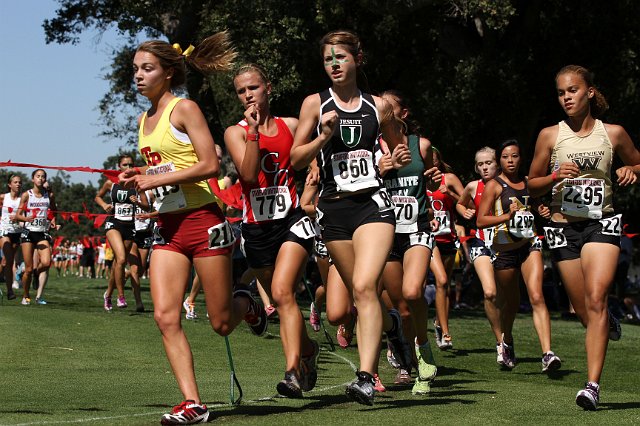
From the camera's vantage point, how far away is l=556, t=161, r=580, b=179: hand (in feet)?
25.2

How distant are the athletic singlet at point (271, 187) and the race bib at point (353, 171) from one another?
30.7 inches

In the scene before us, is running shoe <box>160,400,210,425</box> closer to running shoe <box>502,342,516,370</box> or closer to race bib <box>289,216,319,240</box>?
race bib <box>289,216,319,240</box>

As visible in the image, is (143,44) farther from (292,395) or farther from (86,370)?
(86,370)

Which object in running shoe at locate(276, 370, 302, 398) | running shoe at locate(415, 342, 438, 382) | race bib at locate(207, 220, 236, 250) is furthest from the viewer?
running shoe at locate(415, 342, 438, 382)

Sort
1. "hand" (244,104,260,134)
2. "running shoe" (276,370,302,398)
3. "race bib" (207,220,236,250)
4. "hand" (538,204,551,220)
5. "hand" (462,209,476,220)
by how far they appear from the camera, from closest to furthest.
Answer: "race bib" (207,220,236,250), "hand" (244,104,260,134), "running shoe" (276,370,302,398), "hand" (538,204,551,220), "hand" (462,209,476,220)

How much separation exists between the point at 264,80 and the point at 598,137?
8.18 ft

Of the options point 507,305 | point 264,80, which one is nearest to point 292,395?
point 264,80

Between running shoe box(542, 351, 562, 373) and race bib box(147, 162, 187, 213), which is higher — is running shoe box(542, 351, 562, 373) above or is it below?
below

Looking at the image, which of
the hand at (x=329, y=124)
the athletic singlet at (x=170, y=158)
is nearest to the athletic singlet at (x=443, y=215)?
the hand at (x=329, y=124)

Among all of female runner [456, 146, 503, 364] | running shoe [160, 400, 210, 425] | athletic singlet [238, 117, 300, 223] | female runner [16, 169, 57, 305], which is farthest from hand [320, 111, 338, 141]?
female runner [16, 169, 57, 305]

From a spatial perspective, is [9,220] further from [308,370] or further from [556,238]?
[556,238]

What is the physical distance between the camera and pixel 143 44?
676cm

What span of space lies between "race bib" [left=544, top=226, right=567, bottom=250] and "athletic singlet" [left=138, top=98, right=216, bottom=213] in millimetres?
2828

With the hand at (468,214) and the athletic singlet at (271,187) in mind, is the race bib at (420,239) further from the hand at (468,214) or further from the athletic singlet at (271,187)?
the hand at (468,214)
